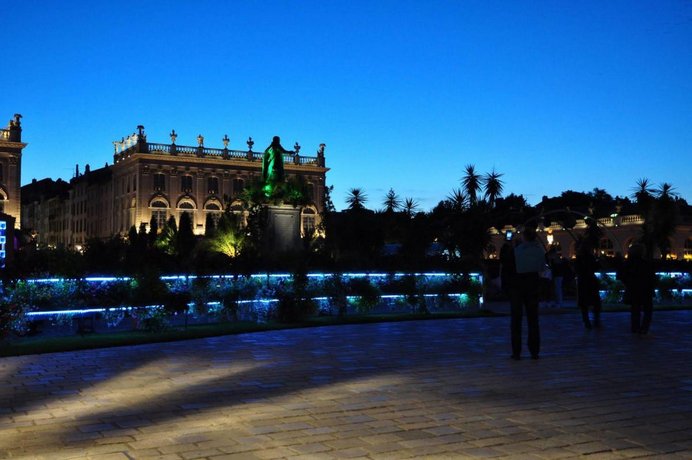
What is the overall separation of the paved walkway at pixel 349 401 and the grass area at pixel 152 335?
0.75 meters

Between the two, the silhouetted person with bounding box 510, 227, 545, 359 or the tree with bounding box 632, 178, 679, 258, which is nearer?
the silhouetted person with bounding box 510, 227, 545, 359

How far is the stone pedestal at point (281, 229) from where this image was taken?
28.9 m

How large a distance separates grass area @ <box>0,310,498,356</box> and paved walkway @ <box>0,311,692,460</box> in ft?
2.46

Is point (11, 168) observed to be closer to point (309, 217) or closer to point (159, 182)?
point (159, 182)

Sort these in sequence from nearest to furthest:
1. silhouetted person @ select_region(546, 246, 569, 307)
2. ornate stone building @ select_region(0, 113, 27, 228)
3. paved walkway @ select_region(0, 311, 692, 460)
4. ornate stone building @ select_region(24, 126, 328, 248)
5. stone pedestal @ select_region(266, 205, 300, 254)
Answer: paved walkway @ select_region(0, 311, 692, 460), silhouetted person @ select_region(546, 246, 569, 307), stone pedestal @ select_region(266, 205, 300, 254), ornate stone building @ select_region(0, 113, 27, 228), ornate stone building @ select_region(24, 126, 328, 248)

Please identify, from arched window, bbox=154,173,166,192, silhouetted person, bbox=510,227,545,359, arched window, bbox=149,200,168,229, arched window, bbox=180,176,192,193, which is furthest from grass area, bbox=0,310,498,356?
arched window, bbox=180,176,192,193

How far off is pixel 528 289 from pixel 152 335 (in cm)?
683

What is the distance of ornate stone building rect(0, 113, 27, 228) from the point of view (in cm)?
8025

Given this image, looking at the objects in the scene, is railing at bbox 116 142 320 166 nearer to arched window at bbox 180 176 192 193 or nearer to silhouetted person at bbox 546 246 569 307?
arched window at bbox 180 176 192 193

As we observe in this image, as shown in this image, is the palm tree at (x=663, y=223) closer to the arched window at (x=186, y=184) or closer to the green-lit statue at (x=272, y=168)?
the green-lit statue at (x=272, y=168)

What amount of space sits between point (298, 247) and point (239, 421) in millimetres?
22898

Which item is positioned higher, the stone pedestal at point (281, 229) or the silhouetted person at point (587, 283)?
the stone pedestal at point (281, 229)

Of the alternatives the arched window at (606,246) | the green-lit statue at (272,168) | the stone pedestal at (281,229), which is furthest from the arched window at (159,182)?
the stone pedestal at (281,229)

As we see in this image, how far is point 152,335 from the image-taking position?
13984 millimetres
